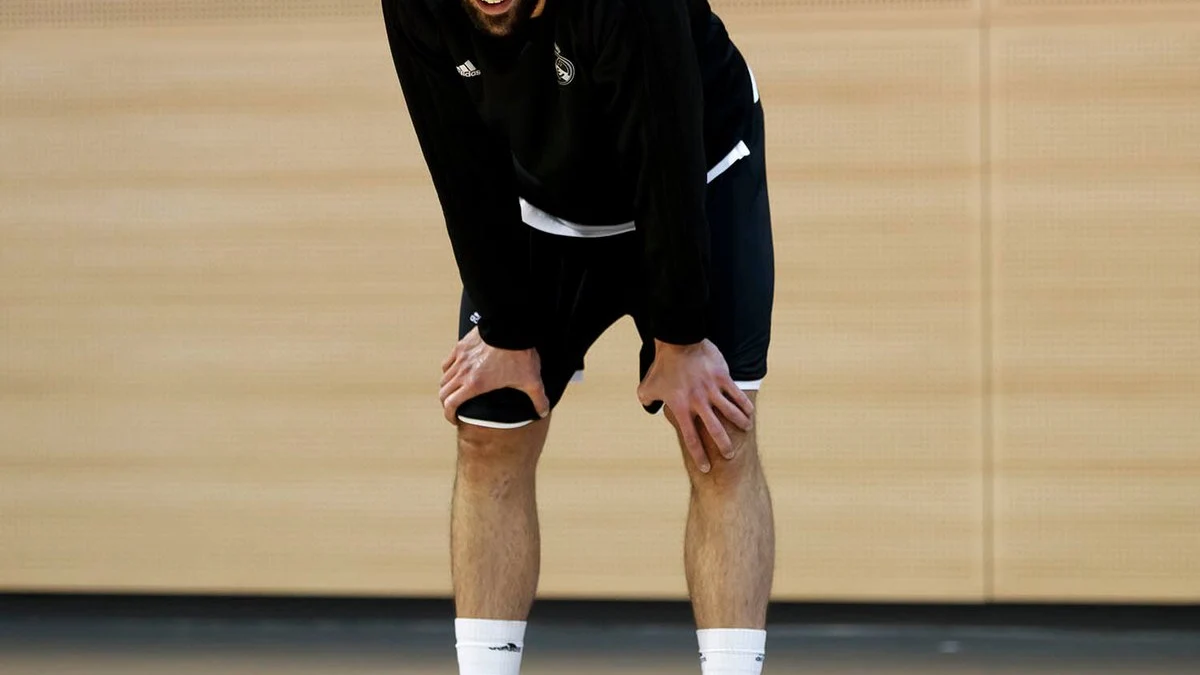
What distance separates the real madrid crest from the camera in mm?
1347

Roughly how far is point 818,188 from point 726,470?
111cm

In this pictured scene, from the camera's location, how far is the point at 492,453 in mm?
1565

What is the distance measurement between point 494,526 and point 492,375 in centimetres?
17

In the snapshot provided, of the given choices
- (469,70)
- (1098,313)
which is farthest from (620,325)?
(469,70)

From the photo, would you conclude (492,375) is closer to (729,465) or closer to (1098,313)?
(729,465)

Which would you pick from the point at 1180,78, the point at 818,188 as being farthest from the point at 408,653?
the point at 1180,78

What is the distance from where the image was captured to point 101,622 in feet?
8.92

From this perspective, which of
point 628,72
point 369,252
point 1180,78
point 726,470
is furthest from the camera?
point 369,252

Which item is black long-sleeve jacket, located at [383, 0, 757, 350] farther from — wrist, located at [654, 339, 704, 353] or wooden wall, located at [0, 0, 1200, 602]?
wooden wall, located at [0, 0, 1200, 602]

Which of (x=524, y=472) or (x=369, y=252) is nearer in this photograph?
(x=524, y=472)

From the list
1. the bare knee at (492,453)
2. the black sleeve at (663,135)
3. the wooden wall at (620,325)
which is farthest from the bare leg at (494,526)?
the wooden wall at (620,325)

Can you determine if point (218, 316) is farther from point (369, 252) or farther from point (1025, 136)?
point (1025, 136)

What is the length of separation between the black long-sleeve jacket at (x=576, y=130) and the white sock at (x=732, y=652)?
312 mm

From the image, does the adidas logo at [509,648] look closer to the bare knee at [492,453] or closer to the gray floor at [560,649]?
the bare knee at [492,453]
